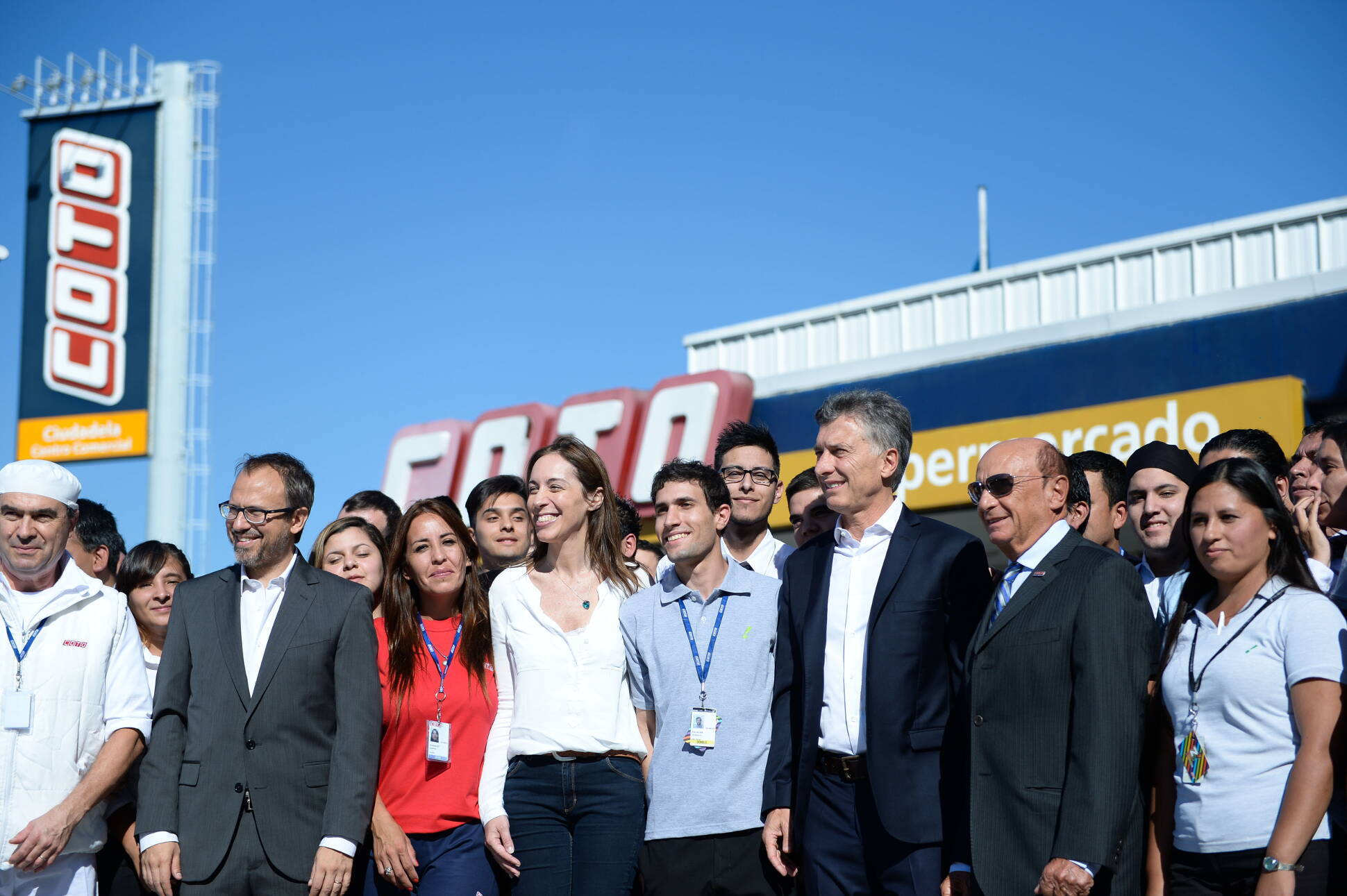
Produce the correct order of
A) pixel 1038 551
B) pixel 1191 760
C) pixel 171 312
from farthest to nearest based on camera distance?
pixel 171 312
pixel 1038 551
pixel 1191 760

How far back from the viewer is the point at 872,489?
14.5ft

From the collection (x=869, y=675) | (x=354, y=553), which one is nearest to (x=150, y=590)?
(x=354, y=553)

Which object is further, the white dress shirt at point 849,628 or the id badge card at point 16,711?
the id badge card at point 16,711

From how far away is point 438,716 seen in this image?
15.8 ft

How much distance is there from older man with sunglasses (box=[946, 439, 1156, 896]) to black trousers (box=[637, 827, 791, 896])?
0.68 m

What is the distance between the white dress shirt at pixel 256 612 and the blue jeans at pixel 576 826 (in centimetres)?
101

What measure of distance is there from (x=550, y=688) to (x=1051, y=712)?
1737mm

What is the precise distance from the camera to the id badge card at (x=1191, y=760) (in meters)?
3.59

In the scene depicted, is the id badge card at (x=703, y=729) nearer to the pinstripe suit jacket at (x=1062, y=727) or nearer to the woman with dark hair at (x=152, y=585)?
the pinstripe suit jacket at (x=1062, y=727)

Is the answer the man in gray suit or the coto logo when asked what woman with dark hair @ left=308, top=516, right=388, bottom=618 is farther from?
the coto logo

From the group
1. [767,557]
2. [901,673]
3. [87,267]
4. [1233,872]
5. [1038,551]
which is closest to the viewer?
[1233,872]

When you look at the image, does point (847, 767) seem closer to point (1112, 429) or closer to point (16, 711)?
point (16, 711)

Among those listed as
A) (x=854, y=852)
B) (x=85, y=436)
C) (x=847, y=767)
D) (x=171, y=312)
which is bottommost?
(x=854, y=852)

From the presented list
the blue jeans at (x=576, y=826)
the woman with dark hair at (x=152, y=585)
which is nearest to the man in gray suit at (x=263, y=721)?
the blue jeans at (x=576, y=826)
